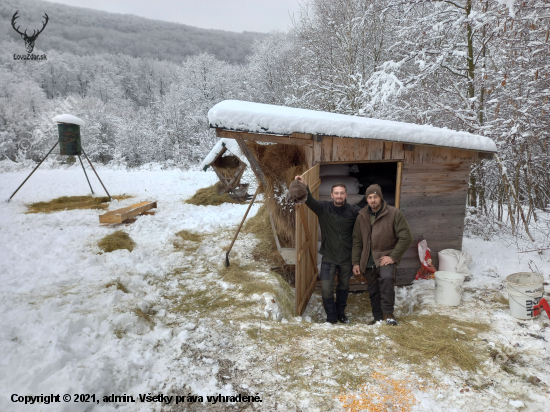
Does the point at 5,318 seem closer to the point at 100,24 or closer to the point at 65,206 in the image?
the point at 65,206

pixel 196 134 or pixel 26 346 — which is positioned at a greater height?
pixel 196 134

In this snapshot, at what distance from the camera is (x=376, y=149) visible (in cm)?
523

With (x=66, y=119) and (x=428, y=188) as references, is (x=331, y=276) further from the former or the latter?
(x=66, y=119)

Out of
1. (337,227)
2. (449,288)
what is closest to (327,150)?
(337,227)

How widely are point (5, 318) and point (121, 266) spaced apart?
6.35ft

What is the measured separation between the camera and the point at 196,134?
24562 millimetres

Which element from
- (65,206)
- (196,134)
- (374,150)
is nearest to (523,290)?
(374,150)

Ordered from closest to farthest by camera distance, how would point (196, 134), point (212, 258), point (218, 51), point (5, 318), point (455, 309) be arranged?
point (5, 318) → point (455, 309) → point (212, 258) → point (196, 134) → point (218, 51)

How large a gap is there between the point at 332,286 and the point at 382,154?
92.0 inches

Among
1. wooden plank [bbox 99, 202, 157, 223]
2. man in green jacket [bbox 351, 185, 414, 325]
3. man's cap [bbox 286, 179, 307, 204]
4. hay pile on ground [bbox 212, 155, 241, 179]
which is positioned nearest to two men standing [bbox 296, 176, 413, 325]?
man in green jacket [bbox 351, 185, 414, 325]

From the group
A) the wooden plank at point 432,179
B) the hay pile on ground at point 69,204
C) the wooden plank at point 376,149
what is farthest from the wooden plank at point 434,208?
the hay pile on ground at point 69,204

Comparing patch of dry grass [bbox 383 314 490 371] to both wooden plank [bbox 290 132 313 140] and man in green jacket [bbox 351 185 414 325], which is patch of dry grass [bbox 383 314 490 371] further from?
wooden plank [bbox 290 132 313 140]

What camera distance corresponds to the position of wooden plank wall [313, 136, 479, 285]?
207 inches

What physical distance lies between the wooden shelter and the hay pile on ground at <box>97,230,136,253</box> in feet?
9.97
